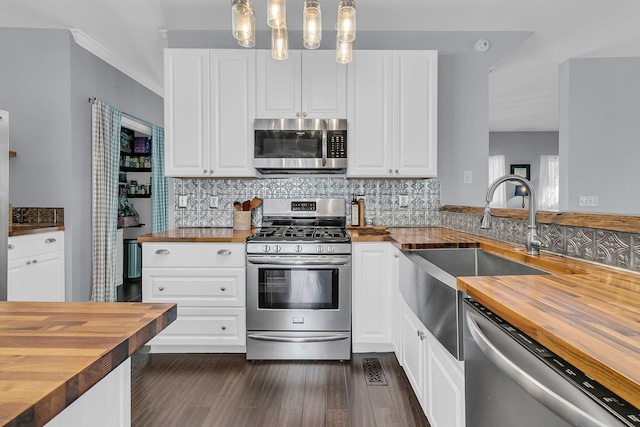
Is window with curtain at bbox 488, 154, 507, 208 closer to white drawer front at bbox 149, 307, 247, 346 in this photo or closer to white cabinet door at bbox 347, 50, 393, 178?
white cabinet door at bbox 347, 50, 393, 178

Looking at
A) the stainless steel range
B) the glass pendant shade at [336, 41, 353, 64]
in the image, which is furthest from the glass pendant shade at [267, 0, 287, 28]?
the stainless steel range

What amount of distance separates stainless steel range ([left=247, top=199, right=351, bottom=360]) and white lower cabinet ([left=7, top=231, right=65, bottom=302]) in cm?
164

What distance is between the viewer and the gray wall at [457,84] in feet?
10.3

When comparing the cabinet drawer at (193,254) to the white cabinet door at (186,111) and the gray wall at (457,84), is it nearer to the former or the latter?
the white cabinet door at (186,111)

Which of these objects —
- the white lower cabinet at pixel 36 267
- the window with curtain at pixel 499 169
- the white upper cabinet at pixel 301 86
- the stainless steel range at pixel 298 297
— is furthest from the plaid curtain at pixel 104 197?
the window with curtain at pixel 499 169

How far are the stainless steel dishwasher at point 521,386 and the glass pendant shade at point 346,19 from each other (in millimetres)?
1348

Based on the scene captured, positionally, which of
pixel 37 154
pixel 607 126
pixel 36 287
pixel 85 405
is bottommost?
pixel 36 287

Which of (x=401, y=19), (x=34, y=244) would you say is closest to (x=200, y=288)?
(x=34, y=244)

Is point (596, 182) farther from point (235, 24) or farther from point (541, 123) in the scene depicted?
point (235, 24)

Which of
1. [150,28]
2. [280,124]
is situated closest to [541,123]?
[280,124]

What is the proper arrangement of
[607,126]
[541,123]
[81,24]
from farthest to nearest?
[541,123], [607,126], [81,24]

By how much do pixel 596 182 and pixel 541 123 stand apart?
132 inches

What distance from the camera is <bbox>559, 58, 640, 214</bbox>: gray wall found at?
373 centimetres

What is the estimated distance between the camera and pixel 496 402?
90 cm
